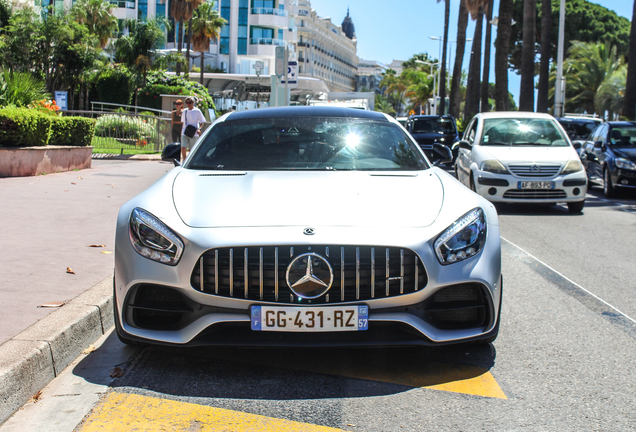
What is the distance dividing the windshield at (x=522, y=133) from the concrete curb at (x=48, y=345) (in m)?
8.86

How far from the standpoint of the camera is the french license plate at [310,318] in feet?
11.3

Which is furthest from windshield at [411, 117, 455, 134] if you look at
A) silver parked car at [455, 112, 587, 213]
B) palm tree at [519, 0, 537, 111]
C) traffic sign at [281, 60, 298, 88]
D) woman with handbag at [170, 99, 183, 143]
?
silver parked car at [455, 112, 587, 213]

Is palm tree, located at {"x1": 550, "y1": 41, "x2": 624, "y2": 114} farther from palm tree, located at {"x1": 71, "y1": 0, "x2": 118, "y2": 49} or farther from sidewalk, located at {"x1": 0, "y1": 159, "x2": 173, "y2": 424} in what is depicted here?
sidewalk, located at {"x1": 0, "y1": 159, "x2": 173, "y2": 424}

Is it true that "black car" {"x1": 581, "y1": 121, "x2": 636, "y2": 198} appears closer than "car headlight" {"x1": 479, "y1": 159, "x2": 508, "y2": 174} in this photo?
No

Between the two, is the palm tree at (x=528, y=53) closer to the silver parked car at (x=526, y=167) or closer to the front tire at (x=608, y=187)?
the front tire at (x=608, y=187)

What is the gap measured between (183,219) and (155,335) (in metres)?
0.59

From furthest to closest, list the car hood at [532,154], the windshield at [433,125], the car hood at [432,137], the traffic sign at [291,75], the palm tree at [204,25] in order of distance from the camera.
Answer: the palm tree at [204,25]
the windshield at [433,125]
the car hood at [432,137]
the traffic sign at [291,75]
the car hood at [532,154]

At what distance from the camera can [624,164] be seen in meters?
14.1

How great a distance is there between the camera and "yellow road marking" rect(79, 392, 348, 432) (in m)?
3.06

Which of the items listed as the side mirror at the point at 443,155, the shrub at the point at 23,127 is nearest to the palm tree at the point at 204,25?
the shrub at the point at 23,127

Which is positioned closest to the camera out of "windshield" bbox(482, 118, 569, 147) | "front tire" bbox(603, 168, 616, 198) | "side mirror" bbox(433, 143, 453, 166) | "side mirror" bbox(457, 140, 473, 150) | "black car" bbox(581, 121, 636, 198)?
"side mirror" bbox(433, 143, 453, 166)

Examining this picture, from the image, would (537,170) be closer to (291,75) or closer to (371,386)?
(371,386)

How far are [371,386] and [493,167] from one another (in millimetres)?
8279

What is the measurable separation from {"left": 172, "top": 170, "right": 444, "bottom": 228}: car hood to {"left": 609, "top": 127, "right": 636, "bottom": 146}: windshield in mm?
11899
